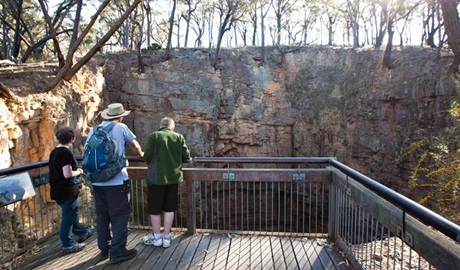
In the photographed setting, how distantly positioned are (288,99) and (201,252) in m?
16.5

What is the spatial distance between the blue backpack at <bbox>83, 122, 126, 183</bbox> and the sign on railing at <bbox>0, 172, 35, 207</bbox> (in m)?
0.89


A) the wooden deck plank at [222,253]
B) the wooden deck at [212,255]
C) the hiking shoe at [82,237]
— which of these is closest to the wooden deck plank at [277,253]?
the wooden deck at [212,255]

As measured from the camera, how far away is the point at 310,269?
3.36m

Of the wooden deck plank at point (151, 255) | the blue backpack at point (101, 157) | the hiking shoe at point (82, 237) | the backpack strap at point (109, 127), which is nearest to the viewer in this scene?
the blue backpack at point (101, 157)

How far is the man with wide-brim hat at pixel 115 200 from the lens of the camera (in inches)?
132

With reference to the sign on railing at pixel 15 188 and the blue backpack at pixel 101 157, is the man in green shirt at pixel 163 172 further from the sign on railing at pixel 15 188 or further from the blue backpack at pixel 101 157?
the sign on railing at pixel 15 188

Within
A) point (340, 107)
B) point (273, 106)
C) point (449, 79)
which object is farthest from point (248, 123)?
point (449, 79)

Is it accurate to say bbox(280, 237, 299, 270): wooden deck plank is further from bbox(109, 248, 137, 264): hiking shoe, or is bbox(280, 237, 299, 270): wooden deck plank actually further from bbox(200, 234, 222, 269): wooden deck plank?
bbox(109, 248, 137, 264): hiking shoe

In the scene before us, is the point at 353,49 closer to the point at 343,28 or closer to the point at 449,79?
the point at 449,79

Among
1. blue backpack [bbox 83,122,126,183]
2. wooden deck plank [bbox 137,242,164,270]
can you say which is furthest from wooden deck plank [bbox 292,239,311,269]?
blue backpack [bbox 83,122,126,183]

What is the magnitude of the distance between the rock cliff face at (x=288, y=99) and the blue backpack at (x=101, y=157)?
999cm

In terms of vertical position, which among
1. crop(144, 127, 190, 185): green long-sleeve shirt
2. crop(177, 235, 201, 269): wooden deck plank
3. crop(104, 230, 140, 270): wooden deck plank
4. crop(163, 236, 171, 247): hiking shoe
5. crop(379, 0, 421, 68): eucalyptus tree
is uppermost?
crop(379, 0, 421, 68): eucalyptus tree

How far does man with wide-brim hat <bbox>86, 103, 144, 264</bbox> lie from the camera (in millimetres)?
3346

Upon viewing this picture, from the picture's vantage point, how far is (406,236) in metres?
2.28
